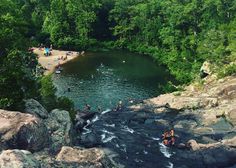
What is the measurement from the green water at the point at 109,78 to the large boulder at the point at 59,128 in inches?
892

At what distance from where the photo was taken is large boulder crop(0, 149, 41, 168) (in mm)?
23250

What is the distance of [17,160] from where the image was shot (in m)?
23.6

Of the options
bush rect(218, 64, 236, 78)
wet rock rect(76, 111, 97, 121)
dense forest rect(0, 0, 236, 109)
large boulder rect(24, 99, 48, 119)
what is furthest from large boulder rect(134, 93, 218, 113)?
large boulder rect(24, 99, 48, 119)

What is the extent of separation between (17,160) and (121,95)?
54445 millimetres

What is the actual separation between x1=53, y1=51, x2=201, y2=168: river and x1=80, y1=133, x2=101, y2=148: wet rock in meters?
0.55

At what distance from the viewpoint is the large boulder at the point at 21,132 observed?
29.7 metres

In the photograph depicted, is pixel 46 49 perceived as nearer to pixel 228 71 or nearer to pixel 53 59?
pixel 53 59

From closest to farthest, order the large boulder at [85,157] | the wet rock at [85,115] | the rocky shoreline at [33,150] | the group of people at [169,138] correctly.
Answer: the rocky shoreline at [33,150]
the large boulder at [85,157]
the group of people at [169,138]
the wet rock at [85,115]

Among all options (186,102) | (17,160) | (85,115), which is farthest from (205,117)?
(17,160)

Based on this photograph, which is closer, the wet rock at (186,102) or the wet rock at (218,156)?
the wet rock at (218,156)

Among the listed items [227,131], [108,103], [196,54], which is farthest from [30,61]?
[196,54]

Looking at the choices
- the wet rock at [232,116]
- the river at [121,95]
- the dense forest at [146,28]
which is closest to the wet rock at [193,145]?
the river at [121,95]

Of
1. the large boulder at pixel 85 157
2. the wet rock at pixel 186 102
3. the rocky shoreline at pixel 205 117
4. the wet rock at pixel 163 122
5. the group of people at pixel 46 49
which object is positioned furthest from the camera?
the group of people at pixel 46 49

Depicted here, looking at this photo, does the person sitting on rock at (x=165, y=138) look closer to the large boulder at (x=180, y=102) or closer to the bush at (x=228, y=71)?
the large boulder at (x=180, y=102)
